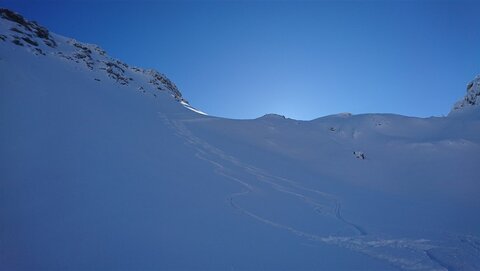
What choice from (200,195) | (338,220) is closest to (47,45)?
(200,195)

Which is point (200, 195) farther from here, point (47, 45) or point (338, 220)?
point (47, 45)

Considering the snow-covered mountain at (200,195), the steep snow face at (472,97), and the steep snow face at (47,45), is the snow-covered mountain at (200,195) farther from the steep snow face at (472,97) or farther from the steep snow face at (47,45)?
the steep snow face at (472,97)

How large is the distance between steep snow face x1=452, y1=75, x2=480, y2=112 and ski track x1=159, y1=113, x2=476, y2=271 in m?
29.7

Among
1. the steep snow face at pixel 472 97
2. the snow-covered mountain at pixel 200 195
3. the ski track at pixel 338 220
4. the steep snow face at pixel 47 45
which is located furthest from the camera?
the steep snow face at pixel 472 97

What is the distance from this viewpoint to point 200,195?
9.30m

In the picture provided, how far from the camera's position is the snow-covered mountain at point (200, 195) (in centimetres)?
599

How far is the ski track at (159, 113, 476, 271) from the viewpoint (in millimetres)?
6617

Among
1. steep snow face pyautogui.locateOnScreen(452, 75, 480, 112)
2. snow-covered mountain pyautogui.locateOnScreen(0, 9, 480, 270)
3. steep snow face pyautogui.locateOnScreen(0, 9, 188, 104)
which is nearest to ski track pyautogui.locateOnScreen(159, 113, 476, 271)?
snow-covered mountain pyautogui.locateOnScreen(0, 9, 480, 270)

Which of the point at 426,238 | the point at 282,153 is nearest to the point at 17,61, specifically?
the point at 282,153

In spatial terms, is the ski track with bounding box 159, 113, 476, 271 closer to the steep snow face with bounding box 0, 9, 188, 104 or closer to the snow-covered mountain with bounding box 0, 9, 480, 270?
the snow-covered mountain with bounding box 0, 9, 480, 270

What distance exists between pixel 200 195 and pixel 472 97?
36.5 metres

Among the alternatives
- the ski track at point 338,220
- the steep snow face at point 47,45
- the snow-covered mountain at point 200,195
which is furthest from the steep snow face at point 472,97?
the steep snow face at point 47,45

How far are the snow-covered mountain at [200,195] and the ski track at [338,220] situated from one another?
0.06 meters

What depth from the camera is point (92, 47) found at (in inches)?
1735
